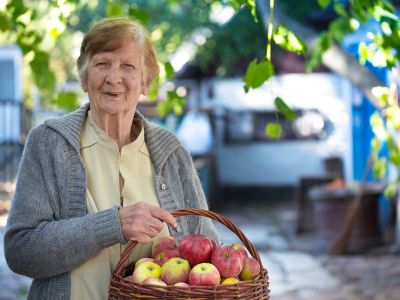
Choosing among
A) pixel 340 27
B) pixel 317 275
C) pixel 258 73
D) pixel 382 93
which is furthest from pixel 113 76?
pixel 317 275

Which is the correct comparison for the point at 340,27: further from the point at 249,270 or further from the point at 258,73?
the point at 249,270

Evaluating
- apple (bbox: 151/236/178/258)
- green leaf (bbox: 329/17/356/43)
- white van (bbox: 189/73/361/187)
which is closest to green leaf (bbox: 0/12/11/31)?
apple (bbox: 151/236/178/258)

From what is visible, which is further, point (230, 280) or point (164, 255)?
point (164, 255)

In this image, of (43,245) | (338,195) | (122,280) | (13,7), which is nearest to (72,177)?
(43,245)

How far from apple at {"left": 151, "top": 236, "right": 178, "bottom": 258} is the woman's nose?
1.77ft

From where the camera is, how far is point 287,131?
16.2m

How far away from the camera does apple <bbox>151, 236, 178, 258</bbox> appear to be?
2324 millimetres

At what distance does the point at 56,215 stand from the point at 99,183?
0.19 m

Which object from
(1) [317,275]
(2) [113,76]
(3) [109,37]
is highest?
(3) [109,37]

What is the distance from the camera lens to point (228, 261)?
2.15m

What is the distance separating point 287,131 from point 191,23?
12.2ft

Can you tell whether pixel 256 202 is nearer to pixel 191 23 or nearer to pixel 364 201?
pixel 191 23

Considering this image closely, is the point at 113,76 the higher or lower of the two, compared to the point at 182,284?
higher

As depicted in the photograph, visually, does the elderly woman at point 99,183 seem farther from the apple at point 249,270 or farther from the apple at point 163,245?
the apple at point 249,270
